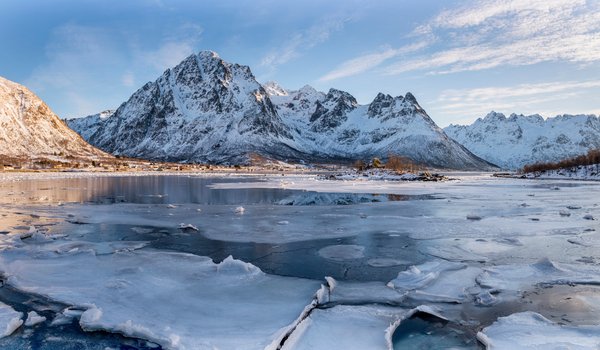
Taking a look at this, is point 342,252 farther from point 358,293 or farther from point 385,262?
point 358,293

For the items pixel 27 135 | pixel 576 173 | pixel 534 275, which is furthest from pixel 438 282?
pixel 27 135

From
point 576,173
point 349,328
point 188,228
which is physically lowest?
point 349,328

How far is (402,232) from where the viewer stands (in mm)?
19875

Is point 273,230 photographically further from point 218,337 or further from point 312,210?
point 218,337

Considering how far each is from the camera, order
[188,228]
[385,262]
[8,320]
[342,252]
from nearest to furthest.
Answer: [8,320], [385,262], [342,252], [188,228]

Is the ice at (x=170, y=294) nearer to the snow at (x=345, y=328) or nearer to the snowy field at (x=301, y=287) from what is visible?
the snowy field at (x=301, y=287)

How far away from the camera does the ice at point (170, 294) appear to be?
27.7 feet

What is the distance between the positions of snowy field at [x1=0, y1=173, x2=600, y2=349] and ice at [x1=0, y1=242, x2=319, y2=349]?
42mm

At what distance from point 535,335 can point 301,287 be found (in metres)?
5.36

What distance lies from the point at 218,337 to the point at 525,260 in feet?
35.7

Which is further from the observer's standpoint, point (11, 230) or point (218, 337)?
point (11, 230)

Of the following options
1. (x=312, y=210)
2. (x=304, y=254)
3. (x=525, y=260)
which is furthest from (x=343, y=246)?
(x=312, y=210)

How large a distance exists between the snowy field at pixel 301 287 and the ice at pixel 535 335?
4 centimetres

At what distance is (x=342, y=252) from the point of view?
15766mm
